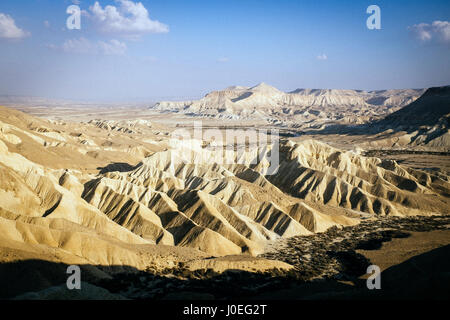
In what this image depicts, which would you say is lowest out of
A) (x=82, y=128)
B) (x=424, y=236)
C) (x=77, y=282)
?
(x=424, y=236)

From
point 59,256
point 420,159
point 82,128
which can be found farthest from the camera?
point 82,128

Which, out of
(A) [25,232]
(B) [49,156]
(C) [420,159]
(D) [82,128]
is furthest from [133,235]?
(D) [82,128]

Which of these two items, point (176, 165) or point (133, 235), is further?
point (176, 165)

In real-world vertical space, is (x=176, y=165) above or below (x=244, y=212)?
above

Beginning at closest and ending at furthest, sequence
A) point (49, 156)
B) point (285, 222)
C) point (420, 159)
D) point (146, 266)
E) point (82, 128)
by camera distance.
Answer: point (146, 266), point (285, 222), point (49, 156), point (420, 159), point (82, 128)

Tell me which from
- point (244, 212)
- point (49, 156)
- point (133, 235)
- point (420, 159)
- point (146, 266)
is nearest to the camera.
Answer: point (146, 266)

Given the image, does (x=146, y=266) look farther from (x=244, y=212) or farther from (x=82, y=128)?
(x=82, y=128)

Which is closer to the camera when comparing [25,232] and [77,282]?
[77,282]

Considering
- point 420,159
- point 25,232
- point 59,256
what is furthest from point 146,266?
point 420,159
